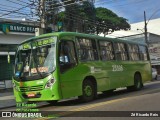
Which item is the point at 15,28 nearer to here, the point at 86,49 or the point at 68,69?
the point at 86,49

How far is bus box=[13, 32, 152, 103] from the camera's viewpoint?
13836 millimetres

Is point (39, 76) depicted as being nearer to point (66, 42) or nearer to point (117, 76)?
point (66, 42)

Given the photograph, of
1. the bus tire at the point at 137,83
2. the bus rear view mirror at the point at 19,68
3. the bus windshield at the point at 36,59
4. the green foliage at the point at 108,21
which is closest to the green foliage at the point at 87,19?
the green foliage at the point at 108,21

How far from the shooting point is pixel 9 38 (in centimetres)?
2945

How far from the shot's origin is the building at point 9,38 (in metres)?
28.6

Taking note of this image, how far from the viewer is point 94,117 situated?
10.5 meters

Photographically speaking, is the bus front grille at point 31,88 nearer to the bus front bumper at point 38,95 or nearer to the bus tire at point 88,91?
the bus front bumper at point 38,95

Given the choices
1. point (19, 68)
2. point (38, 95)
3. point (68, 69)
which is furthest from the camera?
point (19, 68)

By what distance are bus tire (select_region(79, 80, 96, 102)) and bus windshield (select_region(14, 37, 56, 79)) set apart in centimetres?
216

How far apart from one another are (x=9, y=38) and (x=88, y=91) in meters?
15.4

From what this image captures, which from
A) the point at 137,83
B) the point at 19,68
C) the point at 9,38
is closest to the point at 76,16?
the point at 9,38

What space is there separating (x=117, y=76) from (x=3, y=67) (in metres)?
14.5

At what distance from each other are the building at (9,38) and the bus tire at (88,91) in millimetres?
13970

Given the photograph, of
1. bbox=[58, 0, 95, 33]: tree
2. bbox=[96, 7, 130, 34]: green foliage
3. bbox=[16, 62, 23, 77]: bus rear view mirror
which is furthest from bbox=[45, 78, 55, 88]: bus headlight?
bbox=[96, 7, 130, 34]: green foliage
